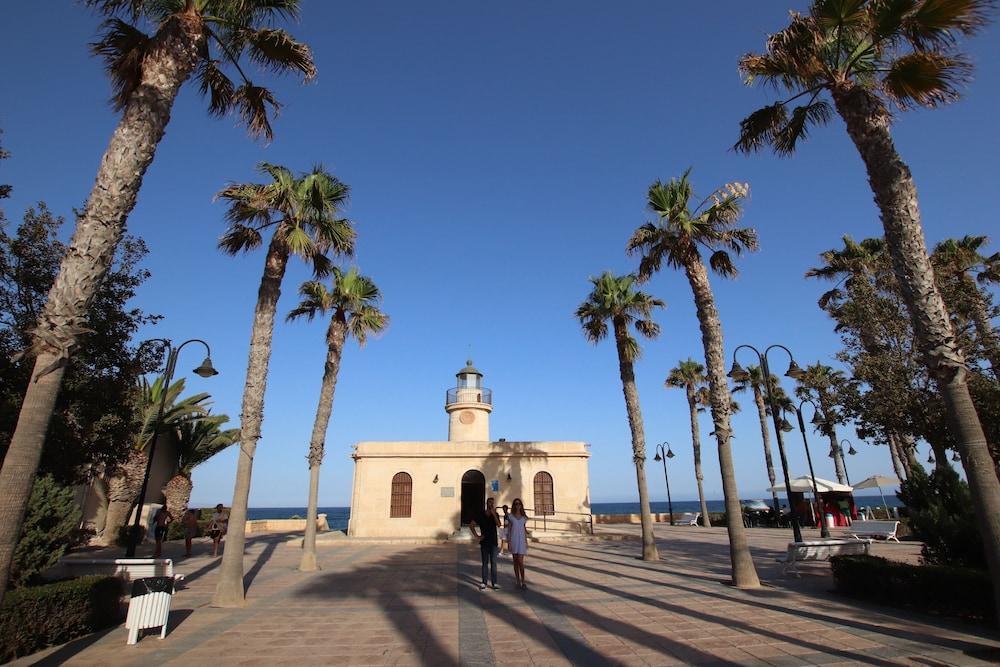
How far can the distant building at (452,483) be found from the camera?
79.9 feet

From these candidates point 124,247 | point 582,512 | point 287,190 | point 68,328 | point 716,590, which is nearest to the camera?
point 68,328

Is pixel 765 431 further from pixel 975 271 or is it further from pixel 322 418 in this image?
pixel 322 418

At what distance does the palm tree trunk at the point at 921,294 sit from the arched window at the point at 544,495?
2076 centimetres

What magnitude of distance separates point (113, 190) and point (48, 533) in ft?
17.4

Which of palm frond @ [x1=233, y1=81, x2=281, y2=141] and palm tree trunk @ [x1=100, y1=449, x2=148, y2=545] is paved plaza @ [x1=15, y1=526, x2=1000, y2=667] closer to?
palm frond @ [x1=233, y1=81, x2=281, y2=141]

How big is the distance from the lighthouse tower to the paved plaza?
15.7 meters

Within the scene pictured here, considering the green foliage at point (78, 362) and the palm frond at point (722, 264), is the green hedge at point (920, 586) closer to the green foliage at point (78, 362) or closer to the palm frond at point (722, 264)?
the palm frond at point (722, 264)

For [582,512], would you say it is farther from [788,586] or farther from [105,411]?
[105,411]

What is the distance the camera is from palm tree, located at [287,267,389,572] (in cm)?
1491

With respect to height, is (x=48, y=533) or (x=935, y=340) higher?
(x=935, y=340)

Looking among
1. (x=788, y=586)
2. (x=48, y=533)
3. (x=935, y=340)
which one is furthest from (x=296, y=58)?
(x=788, y=586)

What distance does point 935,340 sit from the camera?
5.76m

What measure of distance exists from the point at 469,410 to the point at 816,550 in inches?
772

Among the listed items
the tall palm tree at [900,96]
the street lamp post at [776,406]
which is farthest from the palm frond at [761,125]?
the street lamp post at [776,406]
